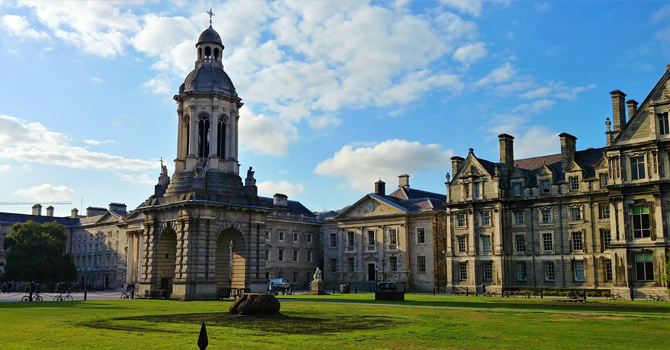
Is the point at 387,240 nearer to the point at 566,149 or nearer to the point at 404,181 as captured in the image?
the point at 404,181

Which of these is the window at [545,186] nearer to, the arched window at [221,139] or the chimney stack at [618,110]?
the chimney stack at [618,110]

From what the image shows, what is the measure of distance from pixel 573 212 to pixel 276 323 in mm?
43759

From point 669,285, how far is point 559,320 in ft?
91.2

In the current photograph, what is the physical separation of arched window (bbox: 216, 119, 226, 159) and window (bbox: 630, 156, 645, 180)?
1291 inches

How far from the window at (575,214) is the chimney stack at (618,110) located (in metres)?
8.51

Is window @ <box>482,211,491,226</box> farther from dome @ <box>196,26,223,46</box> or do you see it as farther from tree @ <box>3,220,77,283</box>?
tree @ <box>3,220,77,283</box>

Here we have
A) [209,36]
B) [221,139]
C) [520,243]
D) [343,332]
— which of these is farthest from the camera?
[520,243]

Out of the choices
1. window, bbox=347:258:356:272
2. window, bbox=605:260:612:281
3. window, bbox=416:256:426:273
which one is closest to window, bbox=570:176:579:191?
window, bbox=605:260:612:281

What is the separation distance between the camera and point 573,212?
57781mm

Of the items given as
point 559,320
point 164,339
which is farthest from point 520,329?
point 164,339

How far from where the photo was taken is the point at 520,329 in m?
19.6

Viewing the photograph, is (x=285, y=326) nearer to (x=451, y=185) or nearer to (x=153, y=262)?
(x=153, y=262)

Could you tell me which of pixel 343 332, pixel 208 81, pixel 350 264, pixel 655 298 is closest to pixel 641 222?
pixel 655 298

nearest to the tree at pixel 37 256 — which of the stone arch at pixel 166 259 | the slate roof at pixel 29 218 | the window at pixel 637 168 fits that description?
the slate roof at pixel 29 218
